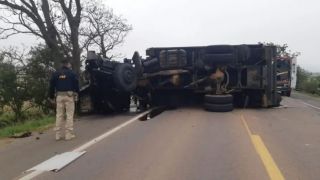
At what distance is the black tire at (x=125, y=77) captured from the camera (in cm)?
1678

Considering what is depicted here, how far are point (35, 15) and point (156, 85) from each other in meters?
6.44

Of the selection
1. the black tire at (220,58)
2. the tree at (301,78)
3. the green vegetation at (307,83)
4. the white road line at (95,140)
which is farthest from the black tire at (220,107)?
the tree at (301,78)

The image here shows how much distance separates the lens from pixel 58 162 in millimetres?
8328

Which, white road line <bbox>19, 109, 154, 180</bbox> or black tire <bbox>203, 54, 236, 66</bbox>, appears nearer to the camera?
white road line <bbox>19, 109, 154, 180</bbox>

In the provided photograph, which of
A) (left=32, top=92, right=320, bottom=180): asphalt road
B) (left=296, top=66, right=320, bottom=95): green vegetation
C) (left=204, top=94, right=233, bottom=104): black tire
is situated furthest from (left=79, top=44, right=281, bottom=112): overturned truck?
(left=296, top=66, right=320, bottom=95): green vegetation

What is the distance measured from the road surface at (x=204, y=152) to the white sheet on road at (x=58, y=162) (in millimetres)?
123

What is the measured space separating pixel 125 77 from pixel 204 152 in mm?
8323

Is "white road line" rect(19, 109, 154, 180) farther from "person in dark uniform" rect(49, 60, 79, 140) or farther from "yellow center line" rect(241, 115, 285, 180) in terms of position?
"yellow center line" rect(241, 115, 285, 180)

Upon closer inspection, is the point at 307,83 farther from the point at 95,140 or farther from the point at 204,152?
the point at 204,152

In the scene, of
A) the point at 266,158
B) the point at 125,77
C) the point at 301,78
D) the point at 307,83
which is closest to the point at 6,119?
the point at 125,77

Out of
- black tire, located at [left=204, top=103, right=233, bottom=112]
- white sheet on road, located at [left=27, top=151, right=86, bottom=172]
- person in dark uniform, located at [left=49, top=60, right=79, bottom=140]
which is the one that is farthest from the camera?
black tire, located at [left=204, top=103, right=233, bottom=112]

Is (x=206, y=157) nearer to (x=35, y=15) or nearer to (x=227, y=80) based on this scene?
(x=227, y=80)

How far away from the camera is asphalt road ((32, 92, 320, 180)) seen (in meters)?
7.43

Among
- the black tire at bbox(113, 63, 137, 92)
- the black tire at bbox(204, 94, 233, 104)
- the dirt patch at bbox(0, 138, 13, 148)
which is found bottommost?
the dirt patch at bbox(0, 138, 13, 148)
